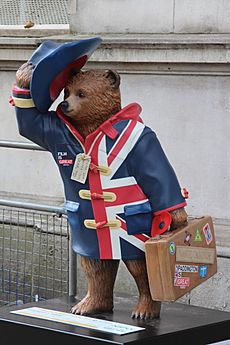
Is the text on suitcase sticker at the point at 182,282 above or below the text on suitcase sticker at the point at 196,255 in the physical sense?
below

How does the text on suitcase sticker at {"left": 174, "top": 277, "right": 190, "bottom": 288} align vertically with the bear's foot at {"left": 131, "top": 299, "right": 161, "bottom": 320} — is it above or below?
above

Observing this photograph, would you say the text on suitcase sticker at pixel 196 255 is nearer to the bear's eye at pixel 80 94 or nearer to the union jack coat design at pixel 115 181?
the union jack coat design at pixel 115 181

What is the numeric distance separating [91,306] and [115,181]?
607 millimetres

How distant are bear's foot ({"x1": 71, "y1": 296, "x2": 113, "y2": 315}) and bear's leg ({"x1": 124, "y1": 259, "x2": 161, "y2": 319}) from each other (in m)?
0.17

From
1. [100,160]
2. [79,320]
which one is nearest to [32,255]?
[79,320]

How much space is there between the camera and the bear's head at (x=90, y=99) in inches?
185

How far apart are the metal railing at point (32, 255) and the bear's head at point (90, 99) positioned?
2.47 metres

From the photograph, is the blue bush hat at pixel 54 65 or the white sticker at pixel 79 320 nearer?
the white sticker at pixel 79 320

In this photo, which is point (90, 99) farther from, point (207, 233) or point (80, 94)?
point (207, 233)

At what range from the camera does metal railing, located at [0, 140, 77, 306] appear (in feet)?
24.1

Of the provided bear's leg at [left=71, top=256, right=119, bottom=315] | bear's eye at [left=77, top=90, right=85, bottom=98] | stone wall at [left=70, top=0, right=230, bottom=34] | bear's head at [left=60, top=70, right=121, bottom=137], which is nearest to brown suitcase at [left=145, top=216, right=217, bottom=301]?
bear's leg at [left=71, top=256, right=119, bottom=315]

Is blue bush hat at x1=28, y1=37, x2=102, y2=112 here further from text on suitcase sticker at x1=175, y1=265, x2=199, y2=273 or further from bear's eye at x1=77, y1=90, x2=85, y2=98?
text on suitcase sticker at x1=175, y1=265, x2=199, y2=273

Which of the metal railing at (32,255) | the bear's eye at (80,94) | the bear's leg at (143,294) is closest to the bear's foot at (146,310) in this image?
the bear's leg at (143,294)


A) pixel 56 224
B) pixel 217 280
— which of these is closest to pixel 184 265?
pixel 217 280
